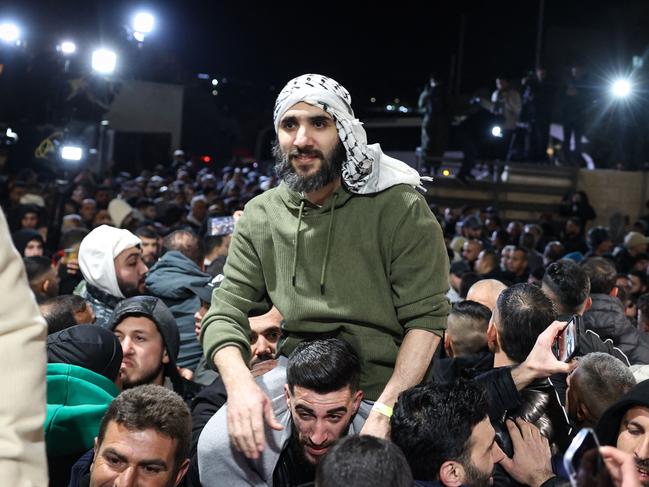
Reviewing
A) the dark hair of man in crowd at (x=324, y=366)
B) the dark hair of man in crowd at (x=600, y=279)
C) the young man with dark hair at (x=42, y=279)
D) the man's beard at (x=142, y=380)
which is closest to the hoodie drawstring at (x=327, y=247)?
the dark hair of man in crowd at (x=324, y=366)

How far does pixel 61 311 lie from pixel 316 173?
215 centimetres

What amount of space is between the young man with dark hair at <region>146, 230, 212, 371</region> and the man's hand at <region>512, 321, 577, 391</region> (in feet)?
8.69

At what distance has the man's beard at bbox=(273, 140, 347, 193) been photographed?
2826 millimetres

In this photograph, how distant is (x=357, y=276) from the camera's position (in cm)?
284

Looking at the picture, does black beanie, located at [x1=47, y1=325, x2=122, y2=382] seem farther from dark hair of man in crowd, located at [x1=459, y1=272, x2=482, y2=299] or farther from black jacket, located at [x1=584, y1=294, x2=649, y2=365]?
dark hair of man in crowd, located at [x1=459, y1=272, x2=482, y2=299]

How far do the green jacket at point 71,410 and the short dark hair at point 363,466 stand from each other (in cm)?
130

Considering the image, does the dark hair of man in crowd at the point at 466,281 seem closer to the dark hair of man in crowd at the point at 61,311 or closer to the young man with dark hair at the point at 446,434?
the dark hair of man in crowd at the point at 61,311

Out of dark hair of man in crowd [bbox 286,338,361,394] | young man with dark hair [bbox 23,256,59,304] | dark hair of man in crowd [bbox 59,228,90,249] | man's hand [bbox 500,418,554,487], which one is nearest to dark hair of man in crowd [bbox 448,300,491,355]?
man's hand [bbox 500,418,554,487]

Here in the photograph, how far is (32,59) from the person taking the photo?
14.1 m

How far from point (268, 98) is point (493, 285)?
21.3 m

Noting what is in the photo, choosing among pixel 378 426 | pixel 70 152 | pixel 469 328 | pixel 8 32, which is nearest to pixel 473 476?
pixel 378 426

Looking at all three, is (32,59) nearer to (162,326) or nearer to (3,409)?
(162,326)

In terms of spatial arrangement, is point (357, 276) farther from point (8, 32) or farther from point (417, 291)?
point (8, 32)

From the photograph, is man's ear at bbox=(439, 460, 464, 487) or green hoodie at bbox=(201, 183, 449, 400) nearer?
man's ear at bbox=(439, 460, 464, 487)
